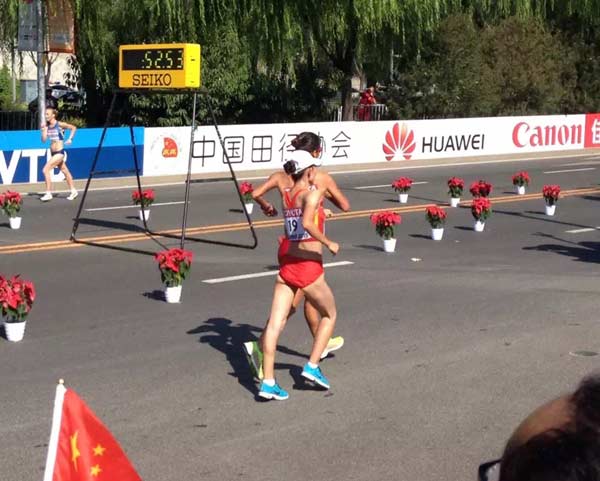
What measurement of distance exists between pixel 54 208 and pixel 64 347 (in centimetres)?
1083

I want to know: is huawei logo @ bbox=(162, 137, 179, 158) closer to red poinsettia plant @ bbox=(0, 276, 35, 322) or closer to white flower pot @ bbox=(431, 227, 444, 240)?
white flower pot @ bbox=(431, 227, 444, 240)

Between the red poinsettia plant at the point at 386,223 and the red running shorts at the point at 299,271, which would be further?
the red poinsettia plant at the point at 386,223

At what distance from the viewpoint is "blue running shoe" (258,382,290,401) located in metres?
7.53

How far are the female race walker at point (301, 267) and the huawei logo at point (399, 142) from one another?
23961 mm

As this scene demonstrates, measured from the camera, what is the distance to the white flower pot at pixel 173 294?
1118cm

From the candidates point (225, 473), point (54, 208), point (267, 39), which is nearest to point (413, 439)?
point (225, 473)

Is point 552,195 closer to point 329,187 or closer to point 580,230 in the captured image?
point 580,230

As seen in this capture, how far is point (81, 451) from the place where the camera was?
10.1 feet

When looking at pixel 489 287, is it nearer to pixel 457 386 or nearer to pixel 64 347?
pixel 457 386

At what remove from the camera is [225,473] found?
6.11m

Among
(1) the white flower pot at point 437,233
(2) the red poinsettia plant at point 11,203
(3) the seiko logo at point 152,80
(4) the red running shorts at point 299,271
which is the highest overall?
(3) the seiko logo at point 152,80

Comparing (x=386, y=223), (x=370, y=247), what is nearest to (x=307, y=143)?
(x=386, y=223)

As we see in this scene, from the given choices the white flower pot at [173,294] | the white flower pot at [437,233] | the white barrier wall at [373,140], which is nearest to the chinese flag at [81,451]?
the white flower pot at [173,294]

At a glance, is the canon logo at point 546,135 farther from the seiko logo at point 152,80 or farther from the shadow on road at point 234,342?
the shadow on road at point 234,342
